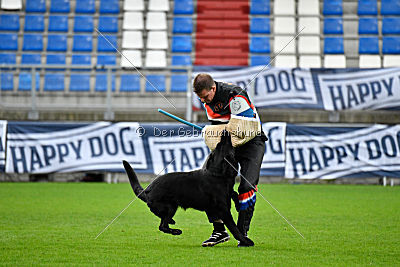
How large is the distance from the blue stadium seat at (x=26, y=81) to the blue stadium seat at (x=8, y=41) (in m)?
4.66

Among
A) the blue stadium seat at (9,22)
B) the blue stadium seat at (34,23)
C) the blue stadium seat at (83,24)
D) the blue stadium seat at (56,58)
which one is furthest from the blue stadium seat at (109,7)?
the blue stadium seat at (9,22)

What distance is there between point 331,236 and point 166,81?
948cm

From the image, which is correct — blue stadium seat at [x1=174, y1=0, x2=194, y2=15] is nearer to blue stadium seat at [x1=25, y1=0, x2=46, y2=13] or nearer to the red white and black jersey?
blue stadium seat at [x1=25, y1=0, x2=46, y2=13]

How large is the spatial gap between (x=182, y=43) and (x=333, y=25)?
16.2 ft

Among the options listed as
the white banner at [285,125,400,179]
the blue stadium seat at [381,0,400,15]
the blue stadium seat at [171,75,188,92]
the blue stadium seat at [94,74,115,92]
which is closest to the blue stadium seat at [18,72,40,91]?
the blue stadium seat at [94,74,115,92]

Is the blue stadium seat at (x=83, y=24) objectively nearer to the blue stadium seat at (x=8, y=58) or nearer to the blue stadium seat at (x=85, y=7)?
the blue stadium seat at (x=85, y=7)

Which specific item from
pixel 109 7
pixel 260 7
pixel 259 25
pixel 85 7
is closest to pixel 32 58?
pixel 85 7

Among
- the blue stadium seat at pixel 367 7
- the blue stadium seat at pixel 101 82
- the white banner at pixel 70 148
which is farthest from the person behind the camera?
the blue stadium seat at pixel 367 7

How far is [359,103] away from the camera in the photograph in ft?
51.9

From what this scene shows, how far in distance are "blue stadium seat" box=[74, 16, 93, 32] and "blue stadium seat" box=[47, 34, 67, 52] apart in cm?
56

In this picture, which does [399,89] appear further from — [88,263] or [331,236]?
[88,263]

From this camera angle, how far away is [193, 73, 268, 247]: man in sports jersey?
560 cm

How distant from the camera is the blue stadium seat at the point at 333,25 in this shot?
19.9 m

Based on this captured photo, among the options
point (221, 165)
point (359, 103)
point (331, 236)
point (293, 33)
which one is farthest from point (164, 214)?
point (293, 33)
